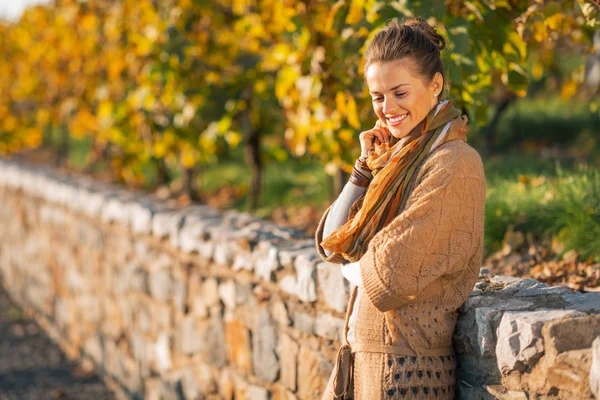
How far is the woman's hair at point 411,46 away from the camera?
2201 mm

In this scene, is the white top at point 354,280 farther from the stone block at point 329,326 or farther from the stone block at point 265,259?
the stone block at point 265,259

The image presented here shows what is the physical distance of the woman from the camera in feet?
7.22

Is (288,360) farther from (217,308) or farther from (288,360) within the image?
(217,308)

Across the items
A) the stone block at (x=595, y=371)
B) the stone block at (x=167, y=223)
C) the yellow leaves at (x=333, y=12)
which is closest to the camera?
the stone block at (x=595, y=371)

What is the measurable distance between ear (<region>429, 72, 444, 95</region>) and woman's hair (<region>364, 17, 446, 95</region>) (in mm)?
11

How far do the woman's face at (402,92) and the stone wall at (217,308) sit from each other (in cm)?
59

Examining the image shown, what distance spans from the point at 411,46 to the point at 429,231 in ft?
1.60

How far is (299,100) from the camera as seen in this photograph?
4.30 meters

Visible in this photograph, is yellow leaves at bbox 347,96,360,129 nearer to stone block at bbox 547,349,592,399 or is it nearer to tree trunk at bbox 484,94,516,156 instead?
stone block at bbox 547,349,592,399

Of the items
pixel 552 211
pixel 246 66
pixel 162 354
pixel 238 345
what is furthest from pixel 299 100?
pixel 162 354

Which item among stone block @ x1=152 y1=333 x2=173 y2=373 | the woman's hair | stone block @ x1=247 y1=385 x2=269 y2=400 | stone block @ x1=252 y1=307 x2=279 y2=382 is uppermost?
the woman's hair

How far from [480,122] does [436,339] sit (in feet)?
5.13

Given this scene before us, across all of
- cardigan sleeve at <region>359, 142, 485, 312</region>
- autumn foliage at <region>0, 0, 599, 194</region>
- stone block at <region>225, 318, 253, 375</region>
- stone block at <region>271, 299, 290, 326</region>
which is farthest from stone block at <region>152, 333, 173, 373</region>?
cardigan sleeve at <region>359, 142, 485, 312</region>

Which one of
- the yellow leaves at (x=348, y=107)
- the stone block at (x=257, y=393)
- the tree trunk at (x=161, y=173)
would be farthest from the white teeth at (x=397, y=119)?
the tree trunk at (x=161, y=173)
